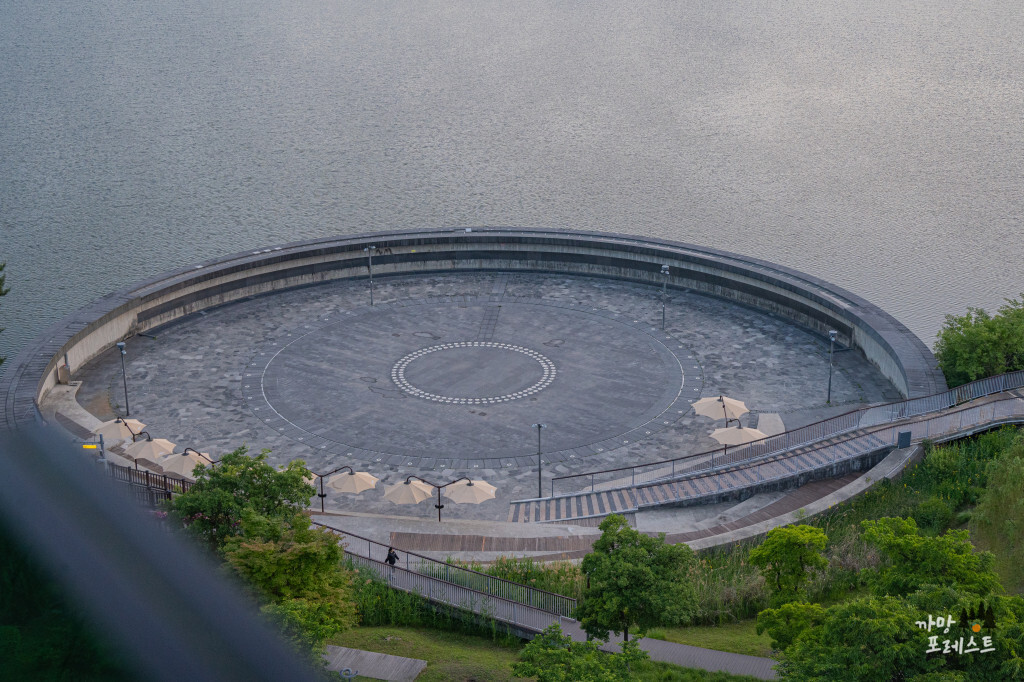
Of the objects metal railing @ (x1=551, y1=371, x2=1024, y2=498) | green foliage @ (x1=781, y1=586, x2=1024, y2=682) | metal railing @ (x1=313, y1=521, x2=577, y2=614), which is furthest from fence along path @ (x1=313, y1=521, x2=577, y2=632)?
metal railing @ (x1=551, y1=371, x2=1024, y2=498)

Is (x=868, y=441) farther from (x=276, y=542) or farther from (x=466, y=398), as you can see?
(x=276, y=542)

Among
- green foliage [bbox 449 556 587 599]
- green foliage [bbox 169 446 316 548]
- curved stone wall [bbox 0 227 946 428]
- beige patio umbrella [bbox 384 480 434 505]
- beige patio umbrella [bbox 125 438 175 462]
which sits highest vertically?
curved stone wall [bbox 0 227 946 428]

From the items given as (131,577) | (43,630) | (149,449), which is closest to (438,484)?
(149,449)

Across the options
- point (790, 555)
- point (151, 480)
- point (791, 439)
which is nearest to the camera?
point (790, 555)

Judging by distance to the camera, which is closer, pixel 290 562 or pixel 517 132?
pixel 290 562

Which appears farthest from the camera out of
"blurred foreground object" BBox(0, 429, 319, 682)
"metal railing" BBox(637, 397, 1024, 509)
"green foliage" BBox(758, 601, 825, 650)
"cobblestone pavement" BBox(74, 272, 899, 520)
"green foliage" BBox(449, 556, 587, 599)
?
"cobblestone pavement" BBox(74, 272, 899, 520)

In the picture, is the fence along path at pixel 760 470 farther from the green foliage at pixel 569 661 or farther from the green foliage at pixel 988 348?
the green foliage at pixel 569 661

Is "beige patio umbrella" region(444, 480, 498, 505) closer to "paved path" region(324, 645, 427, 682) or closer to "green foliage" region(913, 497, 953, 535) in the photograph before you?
"paved path" region(324, 645, 427, 682)
